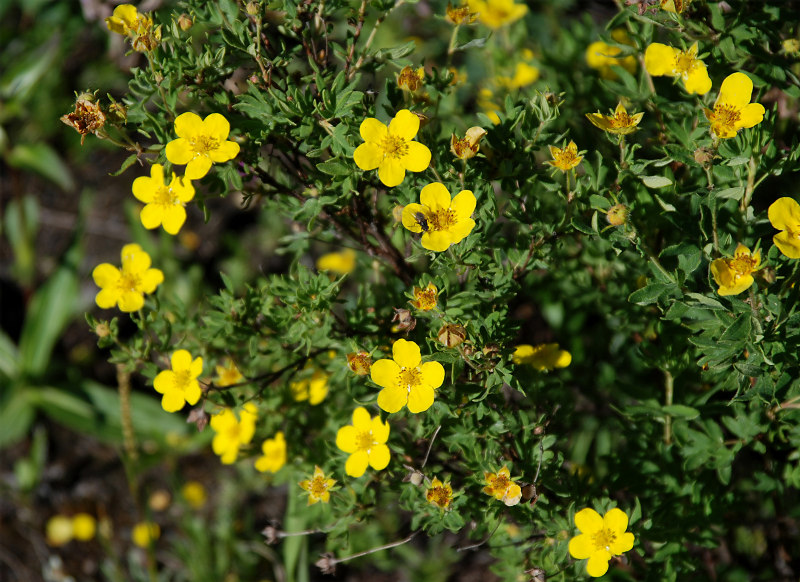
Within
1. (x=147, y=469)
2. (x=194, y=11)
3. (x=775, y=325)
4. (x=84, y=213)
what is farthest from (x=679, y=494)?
(x=84, y=213)

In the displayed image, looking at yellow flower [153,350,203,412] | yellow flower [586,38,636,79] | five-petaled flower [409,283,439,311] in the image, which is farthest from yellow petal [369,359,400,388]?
yellow flower [586,38,636,79]

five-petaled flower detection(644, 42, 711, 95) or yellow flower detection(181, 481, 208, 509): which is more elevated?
five-petaled flower detection(644, 42, 711, 95)

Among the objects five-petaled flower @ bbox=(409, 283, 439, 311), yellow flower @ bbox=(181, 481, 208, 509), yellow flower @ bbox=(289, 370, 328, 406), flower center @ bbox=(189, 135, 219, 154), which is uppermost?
flower center @ bbox=(189, 135, 219, 154)

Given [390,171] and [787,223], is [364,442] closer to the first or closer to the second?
[390,171]

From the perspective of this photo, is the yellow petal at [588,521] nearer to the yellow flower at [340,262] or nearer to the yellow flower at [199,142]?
the yellow flower at [199,142]

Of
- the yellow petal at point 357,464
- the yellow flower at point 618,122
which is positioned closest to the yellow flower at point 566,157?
the yellow flower at point 618,122

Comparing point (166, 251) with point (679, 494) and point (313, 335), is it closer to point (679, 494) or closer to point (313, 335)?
point (313, 335)

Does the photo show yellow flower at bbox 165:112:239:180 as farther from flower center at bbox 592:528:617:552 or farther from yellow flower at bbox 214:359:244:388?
flower center at bbox 592:528:617:552
